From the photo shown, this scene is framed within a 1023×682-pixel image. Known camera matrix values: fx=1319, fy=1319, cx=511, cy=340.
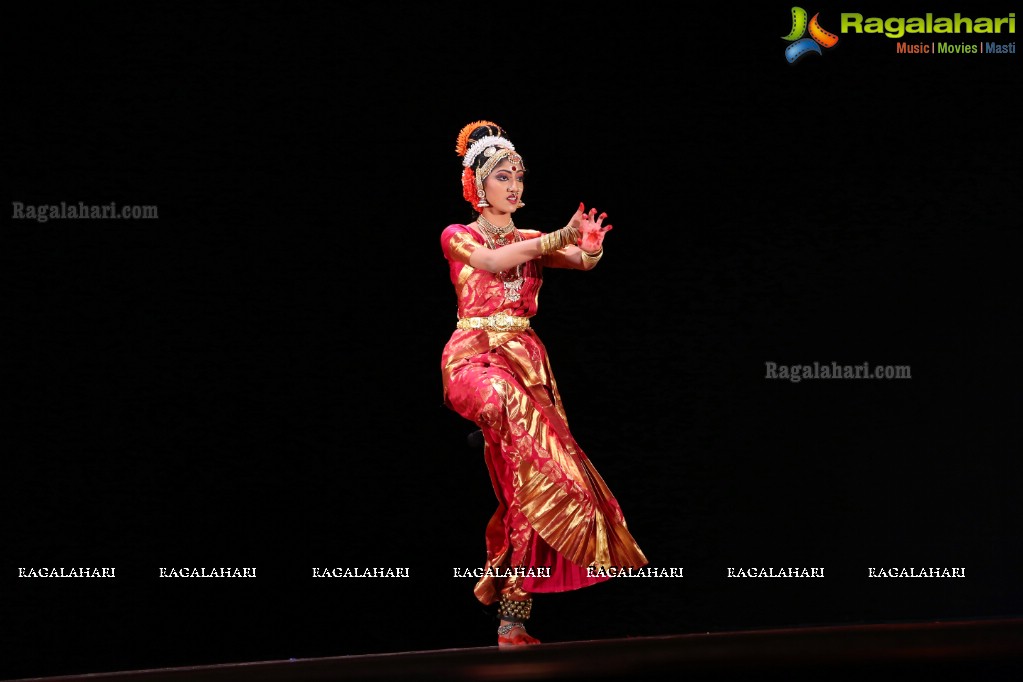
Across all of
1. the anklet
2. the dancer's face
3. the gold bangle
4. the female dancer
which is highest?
the dancer's face

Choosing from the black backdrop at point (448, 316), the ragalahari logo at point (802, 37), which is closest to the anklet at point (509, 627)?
the black backdrop at point (448, 316)

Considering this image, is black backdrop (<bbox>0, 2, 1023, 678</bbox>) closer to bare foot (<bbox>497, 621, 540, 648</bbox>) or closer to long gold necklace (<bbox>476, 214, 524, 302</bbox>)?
bare foot (<bbox>497, 621, 540, 648</bbox>)

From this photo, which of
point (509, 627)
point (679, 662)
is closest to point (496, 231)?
point (509, 627)

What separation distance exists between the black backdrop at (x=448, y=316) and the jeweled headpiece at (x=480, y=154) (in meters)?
0.63

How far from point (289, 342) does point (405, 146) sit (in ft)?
2.51

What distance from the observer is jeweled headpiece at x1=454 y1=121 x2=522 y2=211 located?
3.77 metres

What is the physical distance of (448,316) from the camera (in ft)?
14.7

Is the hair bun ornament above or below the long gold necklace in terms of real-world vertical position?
above

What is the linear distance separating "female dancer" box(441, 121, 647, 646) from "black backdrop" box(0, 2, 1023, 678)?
65 centimetres

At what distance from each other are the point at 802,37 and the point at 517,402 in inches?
77.7

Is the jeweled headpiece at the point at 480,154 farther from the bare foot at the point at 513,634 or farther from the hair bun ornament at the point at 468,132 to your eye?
the bare foot at the point at 513,634

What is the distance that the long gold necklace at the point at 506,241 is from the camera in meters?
3.75

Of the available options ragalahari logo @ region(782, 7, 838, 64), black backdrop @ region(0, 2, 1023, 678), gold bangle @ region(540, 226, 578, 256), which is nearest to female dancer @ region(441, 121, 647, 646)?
gold bangle @ region(540, 226, 578, 256)

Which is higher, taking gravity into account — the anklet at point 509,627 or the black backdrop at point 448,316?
the black backdrop at point 448,316
